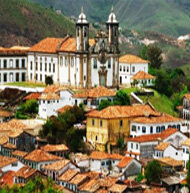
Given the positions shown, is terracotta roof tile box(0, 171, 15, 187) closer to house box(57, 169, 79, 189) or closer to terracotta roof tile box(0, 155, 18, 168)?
terracotta roof tile box(0, 155, 18, 168)

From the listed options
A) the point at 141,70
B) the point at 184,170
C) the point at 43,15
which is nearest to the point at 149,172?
the point at 184,170

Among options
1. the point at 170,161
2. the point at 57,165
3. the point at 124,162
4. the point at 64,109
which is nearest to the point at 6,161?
the point at 57,165

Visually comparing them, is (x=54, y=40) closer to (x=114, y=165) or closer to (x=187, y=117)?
(x=187, y=117)

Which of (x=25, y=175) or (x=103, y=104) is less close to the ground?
(x=103, y=104)

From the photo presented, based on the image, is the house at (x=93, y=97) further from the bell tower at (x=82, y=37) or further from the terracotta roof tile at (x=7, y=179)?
the terracotta roof tile at (x=7, y=179)

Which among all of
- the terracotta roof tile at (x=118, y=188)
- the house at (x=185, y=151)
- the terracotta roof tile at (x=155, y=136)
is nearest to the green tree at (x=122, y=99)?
the terracotta roof tile at (x=155, y=136)

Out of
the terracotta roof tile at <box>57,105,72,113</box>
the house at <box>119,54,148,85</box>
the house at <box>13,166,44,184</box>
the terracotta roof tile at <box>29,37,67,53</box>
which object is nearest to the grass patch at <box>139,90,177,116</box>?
the house at <box>119,54,148,85</box>

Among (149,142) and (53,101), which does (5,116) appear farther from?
(149,142)
